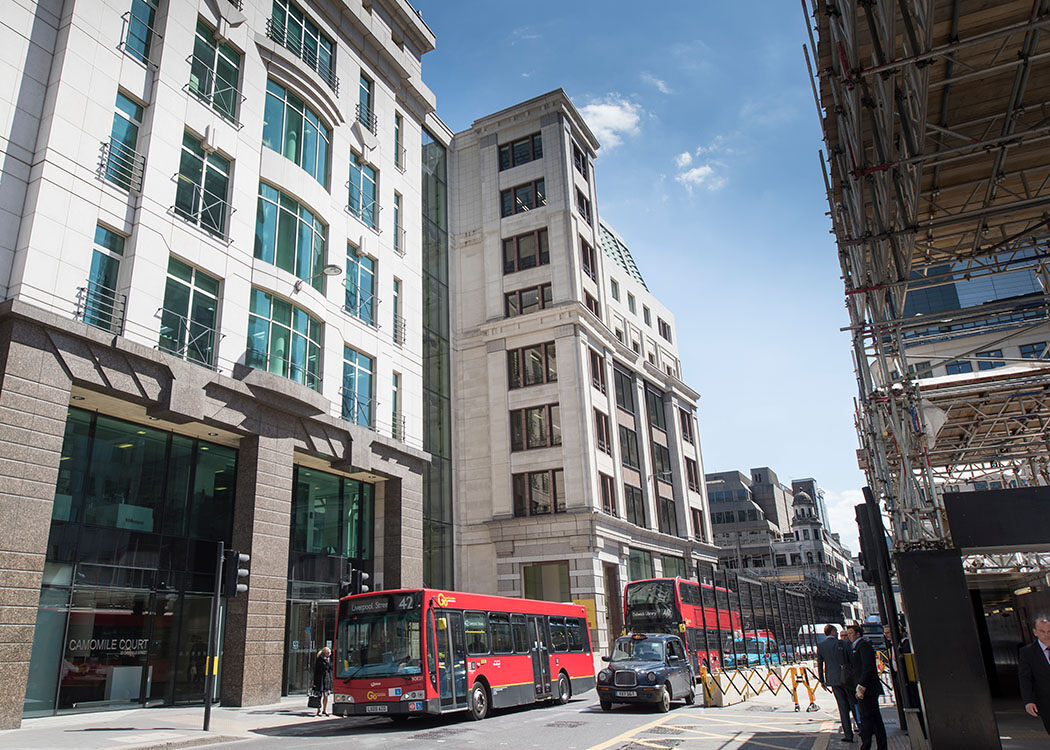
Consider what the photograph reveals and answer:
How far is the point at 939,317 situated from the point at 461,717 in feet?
45.0

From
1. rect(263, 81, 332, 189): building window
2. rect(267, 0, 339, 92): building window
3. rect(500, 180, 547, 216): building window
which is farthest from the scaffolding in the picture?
rect(500, 180, 547, 216): building window

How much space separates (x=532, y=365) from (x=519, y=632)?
2227 cm

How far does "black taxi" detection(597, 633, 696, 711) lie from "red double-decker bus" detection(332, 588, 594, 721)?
7.79ft

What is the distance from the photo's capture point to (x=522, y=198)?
44.1 metres

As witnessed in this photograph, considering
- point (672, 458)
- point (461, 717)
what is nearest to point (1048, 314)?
point (461, 717)

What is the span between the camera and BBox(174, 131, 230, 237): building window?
826 inches

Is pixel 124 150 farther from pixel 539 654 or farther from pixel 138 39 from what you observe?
pixel 539 654

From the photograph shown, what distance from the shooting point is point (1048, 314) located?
13273 mm

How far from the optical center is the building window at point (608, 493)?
39.6 m

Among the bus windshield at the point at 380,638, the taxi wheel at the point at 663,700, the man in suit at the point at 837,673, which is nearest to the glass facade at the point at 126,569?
the bus windshield at the point at 380,638

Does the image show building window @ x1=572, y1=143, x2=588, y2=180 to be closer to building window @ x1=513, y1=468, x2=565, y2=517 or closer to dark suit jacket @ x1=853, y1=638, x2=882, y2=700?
building window @ x1=513, y1=468, x2=565, y2=517

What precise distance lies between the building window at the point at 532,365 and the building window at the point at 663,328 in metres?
17.8

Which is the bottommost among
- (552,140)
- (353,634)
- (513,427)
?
(353,634)

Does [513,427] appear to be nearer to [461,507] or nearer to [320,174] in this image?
[461,507]
